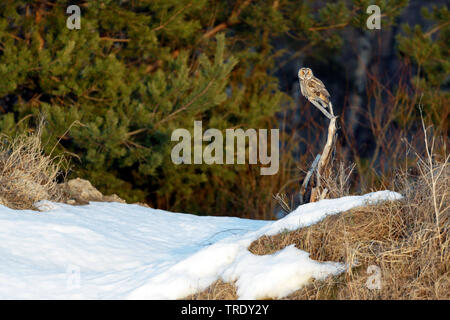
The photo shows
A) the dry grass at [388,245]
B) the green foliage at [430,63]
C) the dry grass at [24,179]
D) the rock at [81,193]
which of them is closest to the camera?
the dry grass at [388,245]

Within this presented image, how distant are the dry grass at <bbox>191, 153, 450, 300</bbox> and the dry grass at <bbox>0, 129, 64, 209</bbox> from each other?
2.31 m

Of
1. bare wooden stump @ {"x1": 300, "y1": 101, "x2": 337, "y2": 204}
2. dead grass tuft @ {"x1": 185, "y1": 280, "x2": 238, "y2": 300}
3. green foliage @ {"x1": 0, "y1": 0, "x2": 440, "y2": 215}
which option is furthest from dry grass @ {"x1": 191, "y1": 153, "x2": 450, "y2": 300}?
green foliage @ {"x1": 0, "y1": 0, "x2": 440, "y2": 215}

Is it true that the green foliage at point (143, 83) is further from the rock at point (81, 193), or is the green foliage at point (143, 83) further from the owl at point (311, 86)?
the owl at point (311, 86)

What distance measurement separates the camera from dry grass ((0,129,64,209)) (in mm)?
5820

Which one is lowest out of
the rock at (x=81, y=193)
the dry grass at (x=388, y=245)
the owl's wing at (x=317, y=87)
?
the rock at (x=81, y=193)

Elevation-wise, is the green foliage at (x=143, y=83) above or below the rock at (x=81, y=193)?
above

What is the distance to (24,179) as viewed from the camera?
5.99 meters

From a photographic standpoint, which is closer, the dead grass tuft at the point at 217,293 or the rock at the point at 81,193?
the dead grass tuft at the point at 217,293

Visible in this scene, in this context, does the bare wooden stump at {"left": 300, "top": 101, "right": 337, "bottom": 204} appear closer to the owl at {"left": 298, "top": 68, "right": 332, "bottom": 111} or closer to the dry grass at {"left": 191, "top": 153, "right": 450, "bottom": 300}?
the owl at {"left": 298, "top": 68, "right": 332, "bottom": 111}

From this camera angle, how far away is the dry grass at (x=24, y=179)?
5.82 meters

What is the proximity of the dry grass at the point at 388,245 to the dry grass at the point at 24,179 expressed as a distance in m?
2.31

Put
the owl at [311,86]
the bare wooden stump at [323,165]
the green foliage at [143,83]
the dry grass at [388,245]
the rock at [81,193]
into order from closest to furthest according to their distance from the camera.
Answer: the dry grass at [388,245] < the owl at [311,86] < the bare wooden stump at [323,165] < the rock at [81,193] < the green foliage at [143,83]

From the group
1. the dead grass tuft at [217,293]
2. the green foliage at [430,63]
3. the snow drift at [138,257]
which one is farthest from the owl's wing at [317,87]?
the green foliage at [430,63]
